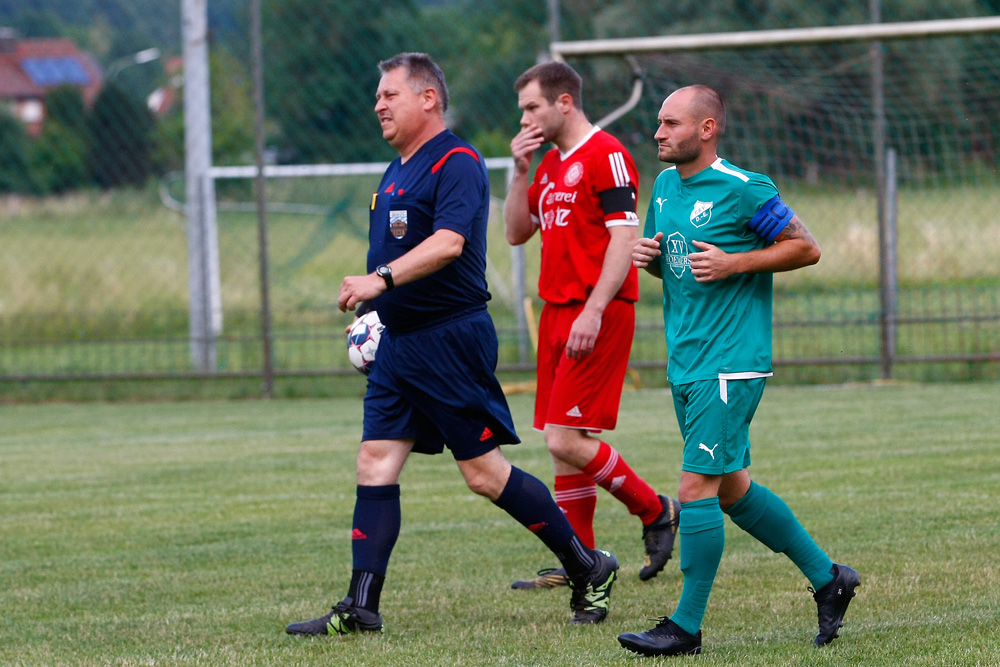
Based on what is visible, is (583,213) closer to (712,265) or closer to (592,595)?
(712,265)

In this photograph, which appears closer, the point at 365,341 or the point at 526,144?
the point at 365,341

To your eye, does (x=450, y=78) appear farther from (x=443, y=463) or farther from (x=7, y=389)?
(x=443, y=463)

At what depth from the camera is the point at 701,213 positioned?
165 inches

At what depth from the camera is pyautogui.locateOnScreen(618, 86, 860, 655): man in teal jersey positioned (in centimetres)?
406

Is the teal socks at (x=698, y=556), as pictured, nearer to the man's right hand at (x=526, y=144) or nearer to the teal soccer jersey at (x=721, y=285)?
the teal soccer jersey at (x=721, y=285)

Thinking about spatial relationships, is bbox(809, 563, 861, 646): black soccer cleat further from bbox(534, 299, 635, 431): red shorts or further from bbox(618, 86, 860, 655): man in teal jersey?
bbox(534, 299, 635, 431): red shorts

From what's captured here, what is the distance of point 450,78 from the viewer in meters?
15.0

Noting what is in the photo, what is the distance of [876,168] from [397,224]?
929 cm

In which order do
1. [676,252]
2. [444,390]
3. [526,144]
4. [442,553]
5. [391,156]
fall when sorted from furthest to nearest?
[391,156]
[442,553]
[526,144]
[444,390]
[676,252]

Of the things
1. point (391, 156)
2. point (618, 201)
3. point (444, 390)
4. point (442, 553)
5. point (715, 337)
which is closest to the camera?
point (715, 337)

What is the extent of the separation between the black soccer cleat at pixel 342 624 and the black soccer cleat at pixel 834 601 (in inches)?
59.3

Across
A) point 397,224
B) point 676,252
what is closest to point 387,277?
point 397,224

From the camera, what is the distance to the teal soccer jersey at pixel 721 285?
409 centimetres

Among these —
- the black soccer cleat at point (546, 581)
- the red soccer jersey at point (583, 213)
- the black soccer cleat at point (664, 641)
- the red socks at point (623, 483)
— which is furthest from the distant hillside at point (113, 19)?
the black soccer cleat at point (664, 641)
